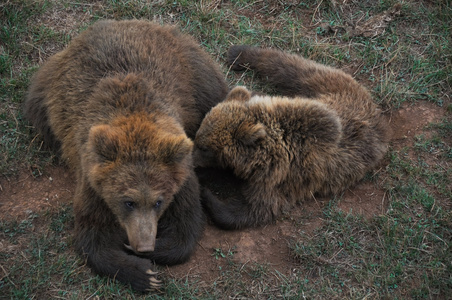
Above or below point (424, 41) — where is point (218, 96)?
below

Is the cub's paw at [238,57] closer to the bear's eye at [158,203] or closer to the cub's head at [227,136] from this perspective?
the cub's head at [227,136]

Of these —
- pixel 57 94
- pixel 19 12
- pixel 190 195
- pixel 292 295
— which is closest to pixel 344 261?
pixel 292 295

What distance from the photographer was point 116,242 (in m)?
5.71

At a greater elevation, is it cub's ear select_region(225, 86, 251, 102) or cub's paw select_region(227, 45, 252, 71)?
cub's ear select_region(225, 86, 251, 102)

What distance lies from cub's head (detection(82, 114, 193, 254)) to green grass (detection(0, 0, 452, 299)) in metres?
0.85

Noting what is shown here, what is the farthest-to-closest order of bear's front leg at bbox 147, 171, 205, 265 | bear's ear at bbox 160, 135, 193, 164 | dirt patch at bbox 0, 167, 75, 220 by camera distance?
dirt patch at bbox 0, 167, 75, 220
bear's front leg at bbox 147, 171, 205, 265
bear's ear at bbox 160, 135, 193, 164

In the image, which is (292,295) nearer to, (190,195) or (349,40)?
(190,195)

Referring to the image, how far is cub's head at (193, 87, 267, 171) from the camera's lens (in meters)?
6.41

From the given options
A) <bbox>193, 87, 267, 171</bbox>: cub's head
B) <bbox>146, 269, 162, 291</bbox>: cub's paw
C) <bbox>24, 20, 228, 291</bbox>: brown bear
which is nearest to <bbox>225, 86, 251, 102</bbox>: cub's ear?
<bbox>193, 87, 267, 171</bbox>: cub's head

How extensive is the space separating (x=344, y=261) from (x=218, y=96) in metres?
2.91

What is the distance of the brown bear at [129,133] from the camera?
5117mm

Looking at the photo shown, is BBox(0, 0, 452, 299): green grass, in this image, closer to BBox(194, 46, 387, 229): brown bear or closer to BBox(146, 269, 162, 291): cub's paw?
BBox(146, 269, 162, 291): cub's paw

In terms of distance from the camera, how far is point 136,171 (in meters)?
5.04

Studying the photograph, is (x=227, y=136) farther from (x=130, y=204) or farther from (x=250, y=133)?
(x=130, y=204)
